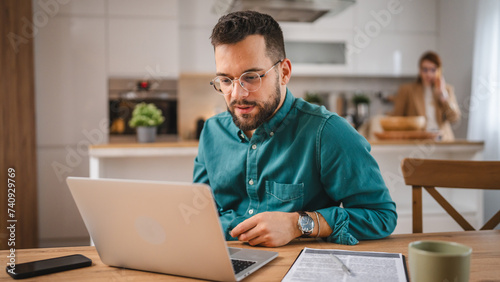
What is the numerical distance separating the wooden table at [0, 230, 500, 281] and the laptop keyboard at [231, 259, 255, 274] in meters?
0.02

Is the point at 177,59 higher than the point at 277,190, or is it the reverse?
the point at 177,59

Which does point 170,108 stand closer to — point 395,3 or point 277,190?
point 395,3

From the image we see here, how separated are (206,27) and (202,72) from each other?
0.44 meters

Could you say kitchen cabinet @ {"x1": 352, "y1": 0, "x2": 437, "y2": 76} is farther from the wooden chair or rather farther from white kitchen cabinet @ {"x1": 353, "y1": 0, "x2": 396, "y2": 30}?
the wooden chair

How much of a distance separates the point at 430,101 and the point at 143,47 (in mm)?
2611

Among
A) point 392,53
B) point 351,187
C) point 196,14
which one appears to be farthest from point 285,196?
point 392,53

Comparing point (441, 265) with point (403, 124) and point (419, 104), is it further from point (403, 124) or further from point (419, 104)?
point (419, 104)

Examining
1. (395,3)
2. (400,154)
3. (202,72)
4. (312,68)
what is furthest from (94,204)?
(395,3)

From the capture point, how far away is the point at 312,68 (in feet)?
14.6

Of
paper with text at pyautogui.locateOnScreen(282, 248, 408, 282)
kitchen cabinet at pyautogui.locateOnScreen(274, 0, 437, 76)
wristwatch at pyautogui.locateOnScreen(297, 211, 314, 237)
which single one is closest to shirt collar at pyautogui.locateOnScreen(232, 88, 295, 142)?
wristwatch at pyautogui.locateOnScreen(297, 211, 314, 237)

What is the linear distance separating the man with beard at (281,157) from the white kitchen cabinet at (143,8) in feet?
9.54

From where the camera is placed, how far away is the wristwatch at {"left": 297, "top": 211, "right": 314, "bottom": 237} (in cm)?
102

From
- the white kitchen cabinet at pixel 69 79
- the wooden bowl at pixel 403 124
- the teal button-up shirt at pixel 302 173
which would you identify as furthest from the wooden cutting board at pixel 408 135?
the white kitchen cabinet at pixel 69 79

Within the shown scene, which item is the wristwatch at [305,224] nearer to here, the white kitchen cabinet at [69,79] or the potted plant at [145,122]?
the potted plant at [145,122]
